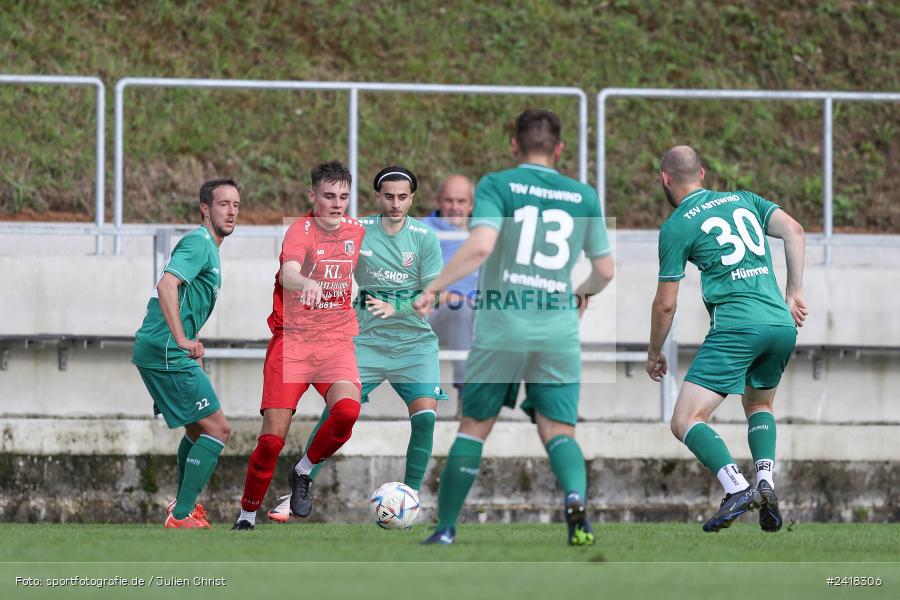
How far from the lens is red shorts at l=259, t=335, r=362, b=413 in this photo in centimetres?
931

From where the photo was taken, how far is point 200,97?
53.4ft

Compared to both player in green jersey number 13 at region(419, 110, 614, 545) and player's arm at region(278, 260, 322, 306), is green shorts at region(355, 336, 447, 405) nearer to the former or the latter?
player's arm at region(278, 260, 322, 306)

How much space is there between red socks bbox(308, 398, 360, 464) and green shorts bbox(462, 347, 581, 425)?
173 cm

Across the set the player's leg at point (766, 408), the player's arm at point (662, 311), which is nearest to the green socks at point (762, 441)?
the player's leg at point (766, 408)

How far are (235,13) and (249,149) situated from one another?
3.16m

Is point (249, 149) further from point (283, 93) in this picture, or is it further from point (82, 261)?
point (82, 261)

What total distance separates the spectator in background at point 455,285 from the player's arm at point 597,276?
4116 mm

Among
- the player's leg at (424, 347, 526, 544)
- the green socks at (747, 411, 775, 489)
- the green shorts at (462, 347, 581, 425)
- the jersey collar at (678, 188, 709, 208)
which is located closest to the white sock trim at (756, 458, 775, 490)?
the green socks at (747, 411, 775, 489)

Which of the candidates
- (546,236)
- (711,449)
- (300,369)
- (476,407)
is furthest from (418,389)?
(546,236)

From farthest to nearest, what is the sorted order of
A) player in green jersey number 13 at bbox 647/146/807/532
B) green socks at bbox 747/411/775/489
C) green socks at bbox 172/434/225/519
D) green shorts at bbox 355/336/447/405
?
green shorts at bbox 355/336/447/405 < green socks at bbox 172/434/225/519 < green socks at bbox 747/411/775/489 < player in green jersey number 13 at bbox 647/146/807/532

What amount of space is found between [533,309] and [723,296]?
1.83 meters

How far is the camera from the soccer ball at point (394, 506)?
31.1 ft

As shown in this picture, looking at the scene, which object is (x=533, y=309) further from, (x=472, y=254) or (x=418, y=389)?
(x=418, y=389)

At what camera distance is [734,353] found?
9039mm
